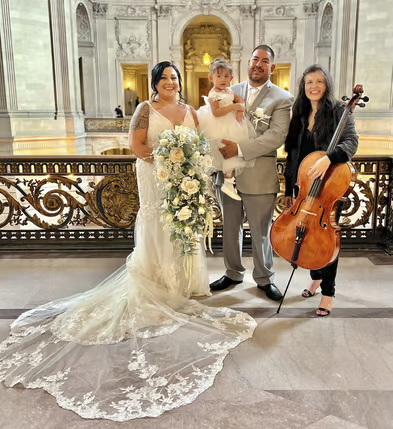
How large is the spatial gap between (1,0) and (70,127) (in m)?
4.54

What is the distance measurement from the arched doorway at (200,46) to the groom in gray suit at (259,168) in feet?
76.5

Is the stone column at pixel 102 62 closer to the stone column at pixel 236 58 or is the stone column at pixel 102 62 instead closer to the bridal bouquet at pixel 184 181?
the stone column at pixel 236 58

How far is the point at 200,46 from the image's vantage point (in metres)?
26.3

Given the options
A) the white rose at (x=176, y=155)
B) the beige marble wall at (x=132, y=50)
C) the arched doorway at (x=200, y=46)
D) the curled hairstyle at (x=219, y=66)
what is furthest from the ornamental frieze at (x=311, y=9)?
the white rose at (x=176, y=155)

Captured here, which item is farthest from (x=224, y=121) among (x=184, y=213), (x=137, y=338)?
(x=137, y=338)

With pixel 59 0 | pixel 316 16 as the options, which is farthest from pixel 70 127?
pixel 316 16

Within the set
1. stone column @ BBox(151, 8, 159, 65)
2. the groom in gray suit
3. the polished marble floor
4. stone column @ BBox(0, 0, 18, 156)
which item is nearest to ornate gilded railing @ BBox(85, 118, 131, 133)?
stone column @ BBox(151, 8, 159, 65)

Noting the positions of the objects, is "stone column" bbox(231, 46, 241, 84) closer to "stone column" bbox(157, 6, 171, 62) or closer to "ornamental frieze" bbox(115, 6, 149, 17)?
"stone column" bbox(157, 6, 171, 62)

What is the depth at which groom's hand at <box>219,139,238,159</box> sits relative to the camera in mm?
3502

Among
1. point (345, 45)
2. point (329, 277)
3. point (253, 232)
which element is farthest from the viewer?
point (345, 45)

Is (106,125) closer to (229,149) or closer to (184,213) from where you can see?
(229,149)

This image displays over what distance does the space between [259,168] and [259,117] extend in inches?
16.8

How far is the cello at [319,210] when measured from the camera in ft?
9.77

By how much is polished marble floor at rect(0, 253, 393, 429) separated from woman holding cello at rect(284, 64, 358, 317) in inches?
14.3
